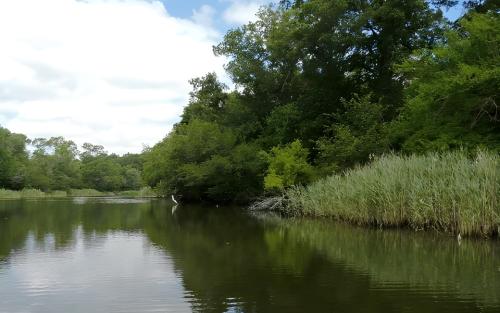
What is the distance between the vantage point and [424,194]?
14367 mm

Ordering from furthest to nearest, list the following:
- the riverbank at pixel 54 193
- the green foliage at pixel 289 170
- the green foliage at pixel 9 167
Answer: the green foliage at pixel 9 167 < the riverbank at pixel 54 193 < the green foliage at pixel 289 170

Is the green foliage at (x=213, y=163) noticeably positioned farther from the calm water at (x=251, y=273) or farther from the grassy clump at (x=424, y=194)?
the calm water at (x=251, y=273)

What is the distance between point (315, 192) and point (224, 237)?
23.5ft

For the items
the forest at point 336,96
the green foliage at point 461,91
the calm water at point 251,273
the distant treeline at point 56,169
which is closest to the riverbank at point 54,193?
the distant treeline at point 56,169

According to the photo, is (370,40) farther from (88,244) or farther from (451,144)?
(88,244)

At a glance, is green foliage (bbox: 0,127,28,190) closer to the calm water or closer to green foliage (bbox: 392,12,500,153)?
the calm water

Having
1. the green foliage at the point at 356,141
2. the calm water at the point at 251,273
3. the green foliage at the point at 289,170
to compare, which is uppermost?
the green foliage at the point at 356,141

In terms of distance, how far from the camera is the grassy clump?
12695 millimetres

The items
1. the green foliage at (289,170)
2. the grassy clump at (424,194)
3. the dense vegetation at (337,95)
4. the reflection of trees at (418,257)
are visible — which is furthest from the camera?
the green foliage at (289,170)

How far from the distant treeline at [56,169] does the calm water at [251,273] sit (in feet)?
219

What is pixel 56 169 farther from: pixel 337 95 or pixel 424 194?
pixel 424 194

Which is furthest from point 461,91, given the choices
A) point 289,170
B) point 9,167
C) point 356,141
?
point 9,167

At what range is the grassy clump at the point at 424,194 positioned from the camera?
12695 millimetres

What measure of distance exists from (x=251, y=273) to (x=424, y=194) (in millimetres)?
7607
